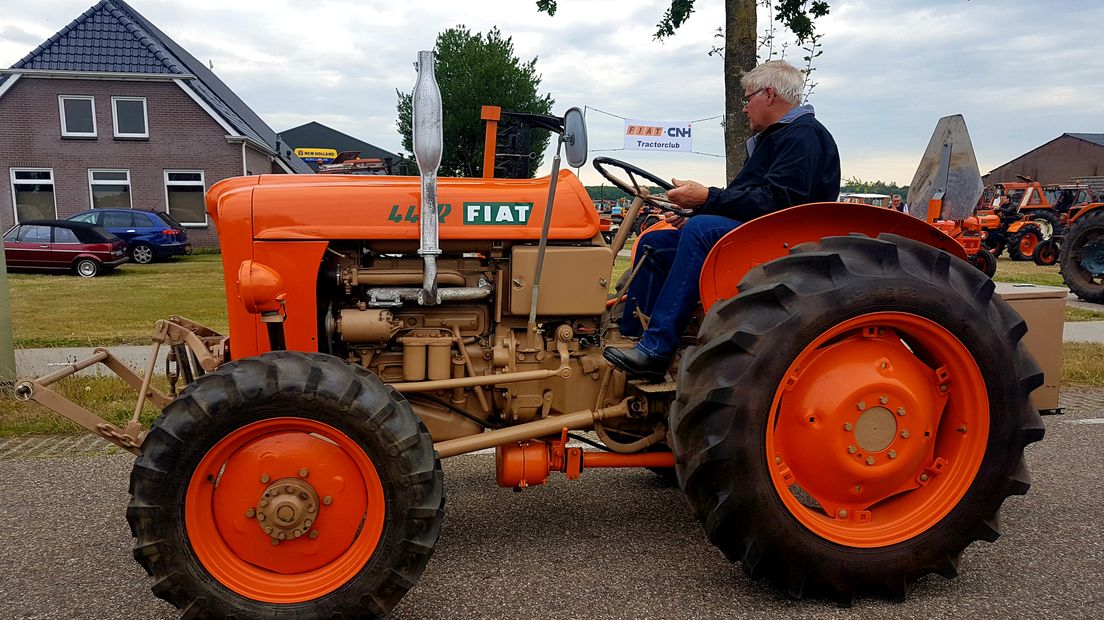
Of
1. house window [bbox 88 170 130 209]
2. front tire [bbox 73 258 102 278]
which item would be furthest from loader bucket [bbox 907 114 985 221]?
house window [bbox 88 170 130 209]

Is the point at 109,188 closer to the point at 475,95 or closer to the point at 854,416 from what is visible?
the point at 475,95

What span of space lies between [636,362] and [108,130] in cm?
2478

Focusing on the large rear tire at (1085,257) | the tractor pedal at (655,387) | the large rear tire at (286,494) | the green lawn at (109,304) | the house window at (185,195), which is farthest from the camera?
the house window at (185,195)

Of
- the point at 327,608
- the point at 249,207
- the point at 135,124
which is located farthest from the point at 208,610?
the point at 135,124

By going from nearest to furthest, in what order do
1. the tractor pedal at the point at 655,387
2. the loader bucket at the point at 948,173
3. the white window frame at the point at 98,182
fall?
the tractor pedal at the point at 655,387 < the loader bucket at the point at 948,173 < the white window frame at the point at 98,182

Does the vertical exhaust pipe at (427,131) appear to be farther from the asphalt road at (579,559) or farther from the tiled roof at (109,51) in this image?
the tiled roof at (109,51)

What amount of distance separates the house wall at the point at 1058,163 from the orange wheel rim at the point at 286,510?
1689 inches

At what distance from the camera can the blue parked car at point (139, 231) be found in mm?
18141

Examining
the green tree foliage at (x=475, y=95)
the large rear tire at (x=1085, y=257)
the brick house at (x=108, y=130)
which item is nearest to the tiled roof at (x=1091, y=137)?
the green tree foliage at (x=475, y=95)

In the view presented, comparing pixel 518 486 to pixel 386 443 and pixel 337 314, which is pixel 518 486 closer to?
pixel 386 443

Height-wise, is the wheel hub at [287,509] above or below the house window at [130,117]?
below

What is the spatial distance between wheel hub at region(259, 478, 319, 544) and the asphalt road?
1.58ft

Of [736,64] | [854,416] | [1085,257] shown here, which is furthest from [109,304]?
[1085,257]

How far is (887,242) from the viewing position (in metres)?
2.57
